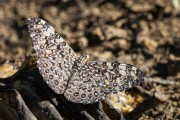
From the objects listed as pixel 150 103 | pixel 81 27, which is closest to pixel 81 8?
pixel 81 27

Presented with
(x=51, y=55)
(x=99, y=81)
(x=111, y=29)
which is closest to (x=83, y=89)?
(x=99, y=81)

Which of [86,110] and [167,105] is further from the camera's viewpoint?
[167,105]

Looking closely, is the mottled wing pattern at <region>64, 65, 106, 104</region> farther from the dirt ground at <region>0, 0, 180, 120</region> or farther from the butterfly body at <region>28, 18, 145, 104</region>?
the dirt ground at <region>0, 0, 180, 120</region>

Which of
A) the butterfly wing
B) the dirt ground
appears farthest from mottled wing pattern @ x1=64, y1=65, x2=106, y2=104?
the dirt ground

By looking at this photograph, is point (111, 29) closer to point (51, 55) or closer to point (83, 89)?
point (51, 55)

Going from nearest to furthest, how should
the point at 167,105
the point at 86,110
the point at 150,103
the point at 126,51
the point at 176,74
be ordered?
1. the point at 86,110
2. the point at 150,103
3. the point at 167,105
4. the point at 176,74
5. the point at 126,51

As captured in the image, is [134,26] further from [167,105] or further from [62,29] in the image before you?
[167,105]

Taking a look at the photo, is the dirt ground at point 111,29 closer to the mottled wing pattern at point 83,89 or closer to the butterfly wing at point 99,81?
the butterfly wing at point 99,81
